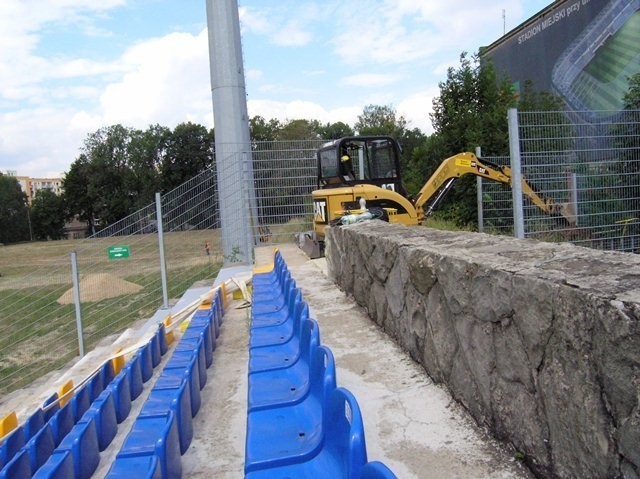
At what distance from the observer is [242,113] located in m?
11.1

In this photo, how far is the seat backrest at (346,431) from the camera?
1.77 meters

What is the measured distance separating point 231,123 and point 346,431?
956 cm

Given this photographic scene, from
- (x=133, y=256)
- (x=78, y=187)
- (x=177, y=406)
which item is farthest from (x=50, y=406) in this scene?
(x=78, y=187)

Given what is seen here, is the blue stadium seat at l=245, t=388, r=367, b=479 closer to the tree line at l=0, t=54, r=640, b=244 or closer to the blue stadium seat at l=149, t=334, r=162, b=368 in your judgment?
the blue stadium seat at l=149, t=334, r=162, b=368

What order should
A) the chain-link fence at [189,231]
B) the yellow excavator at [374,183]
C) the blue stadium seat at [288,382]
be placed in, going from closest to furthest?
the blue stadium seat at [288,382]
the chain-link fence at [189,231]
the yellow excavator at [374,183]

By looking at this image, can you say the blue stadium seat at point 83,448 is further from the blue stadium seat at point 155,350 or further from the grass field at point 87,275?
the grass field at point 87,275

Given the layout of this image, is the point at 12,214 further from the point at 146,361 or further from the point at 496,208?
the point at 146,361

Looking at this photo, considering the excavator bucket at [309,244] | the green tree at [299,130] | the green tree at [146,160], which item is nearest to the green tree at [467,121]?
the excavator bucket at [309,244]

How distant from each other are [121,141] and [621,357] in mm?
80981

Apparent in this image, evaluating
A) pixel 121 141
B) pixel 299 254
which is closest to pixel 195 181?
pixel 299 254

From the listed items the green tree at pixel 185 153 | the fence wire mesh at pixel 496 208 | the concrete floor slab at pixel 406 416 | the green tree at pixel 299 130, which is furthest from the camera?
the green tree at pixel 185 153

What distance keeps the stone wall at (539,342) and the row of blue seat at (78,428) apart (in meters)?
2.35

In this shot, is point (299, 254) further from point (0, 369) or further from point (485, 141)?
point (0, 369)

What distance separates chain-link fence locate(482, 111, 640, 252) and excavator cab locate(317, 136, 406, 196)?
3404 millimetres
